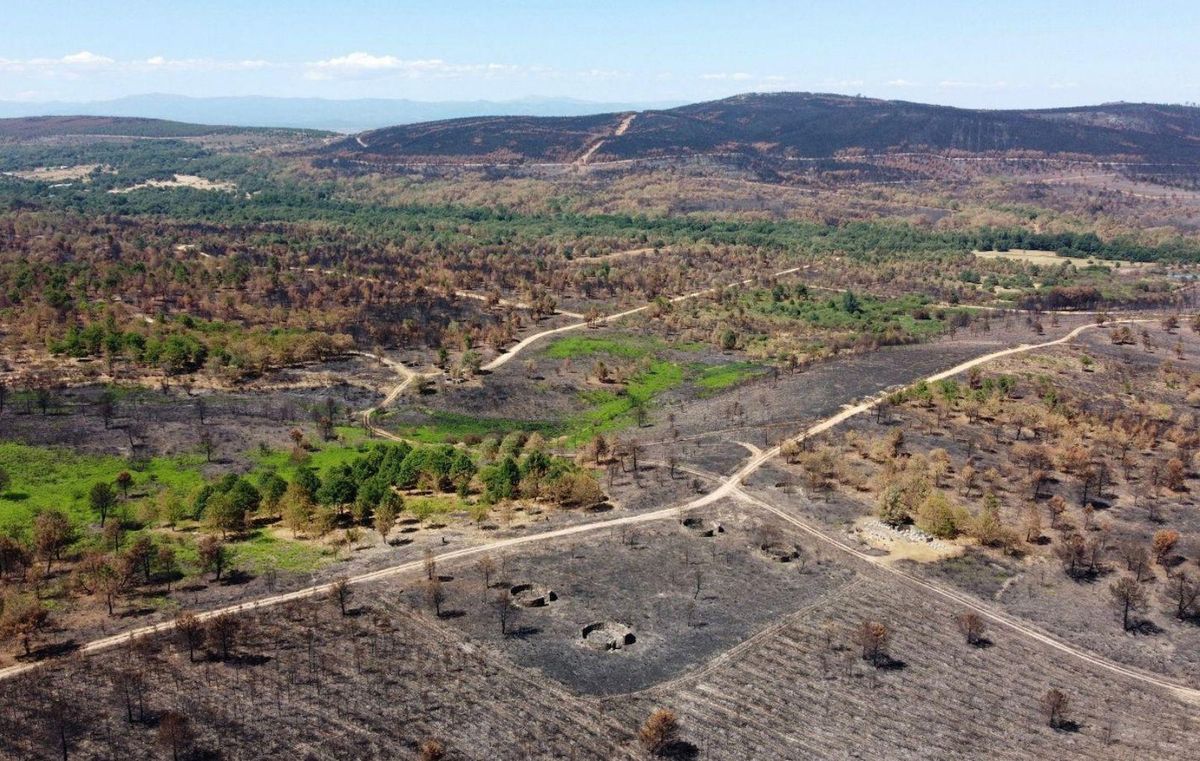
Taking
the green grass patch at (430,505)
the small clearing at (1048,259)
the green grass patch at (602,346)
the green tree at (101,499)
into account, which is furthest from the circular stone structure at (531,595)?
the small clearing at (1048,259)

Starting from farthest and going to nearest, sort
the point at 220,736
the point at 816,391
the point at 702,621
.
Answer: the point at 816,391
the point at 702,621
the point at 220,736

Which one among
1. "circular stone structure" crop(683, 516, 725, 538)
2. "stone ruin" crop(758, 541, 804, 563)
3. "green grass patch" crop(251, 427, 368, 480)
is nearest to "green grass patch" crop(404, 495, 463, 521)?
"green grass patch" crop(251, 427, 368, 480)

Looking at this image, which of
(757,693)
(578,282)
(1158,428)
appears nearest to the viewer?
(757,693)

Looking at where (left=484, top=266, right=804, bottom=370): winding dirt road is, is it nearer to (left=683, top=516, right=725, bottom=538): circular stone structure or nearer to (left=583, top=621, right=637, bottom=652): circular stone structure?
(left=683, top=516, right=725, bottom=538): circular stone structure

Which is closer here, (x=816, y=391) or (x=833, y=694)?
(x=833, y=694)

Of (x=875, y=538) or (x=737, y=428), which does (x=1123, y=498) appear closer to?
(x=875, y=538)

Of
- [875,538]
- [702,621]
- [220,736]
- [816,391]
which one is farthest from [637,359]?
[220,736]
